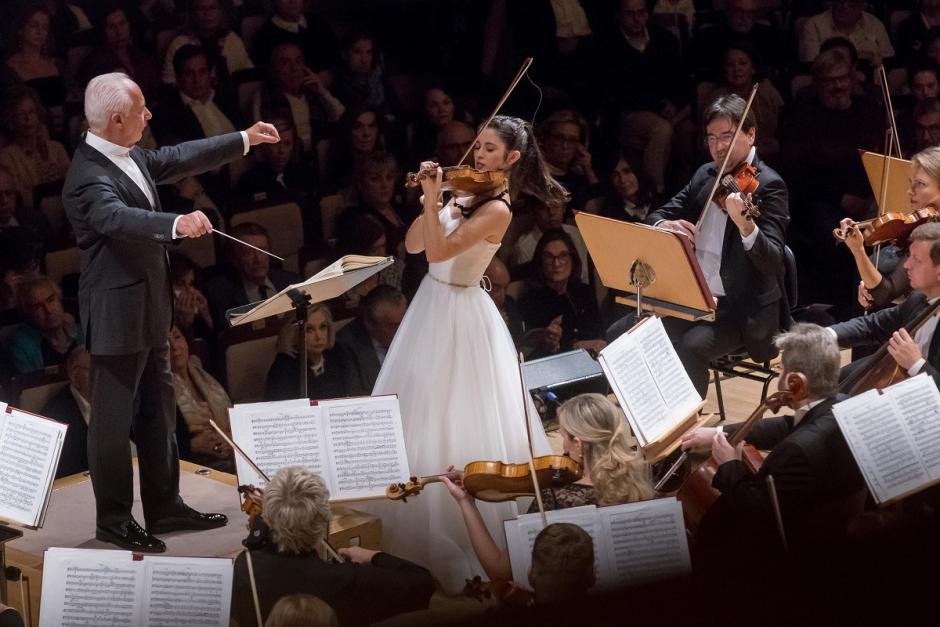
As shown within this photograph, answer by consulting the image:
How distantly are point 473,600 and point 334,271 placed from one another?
1041mm

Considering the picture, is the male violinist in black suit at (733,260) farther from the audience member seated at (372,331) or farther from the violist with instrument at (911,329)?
the audience member seated at (372,331)

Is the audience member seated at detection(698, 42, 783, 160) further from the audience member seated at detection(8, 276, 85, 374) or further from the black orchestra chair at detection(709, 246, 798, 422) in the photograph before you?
the audience member seated at detection(8, 276, 85, 374)

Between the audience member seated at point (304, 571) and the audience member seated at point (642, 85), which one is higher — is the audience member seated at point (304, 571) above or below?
below

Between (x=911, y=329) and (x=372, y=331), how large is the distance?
195cm

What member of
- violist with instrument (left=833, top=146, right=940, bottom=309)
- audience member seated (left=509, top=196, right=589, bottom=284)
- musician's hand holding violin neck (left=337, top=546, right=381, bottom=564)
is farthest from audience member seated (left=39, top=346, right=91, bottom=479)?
violist with instrument (left=833, top=146, right=940, bottom=309)

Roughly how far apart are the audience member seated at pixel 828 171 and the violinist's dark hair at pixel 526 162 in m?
2.50

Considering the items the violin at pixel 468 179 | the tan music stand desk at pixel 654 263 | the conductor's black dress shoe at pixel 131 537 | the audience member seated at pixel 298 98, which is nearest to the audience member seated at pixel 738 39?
the audience member seated at pixel 298 98

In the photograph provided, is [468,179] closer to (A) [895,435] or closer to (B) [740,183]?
(B) [740,183]

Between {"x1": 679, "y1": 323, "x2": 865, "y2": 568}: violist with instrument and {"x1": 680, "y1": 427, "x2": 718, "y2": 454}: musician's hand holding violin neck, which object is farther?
{"x1": 680, "y1": 427, "x2": 718, "y2": 454}: musician's hand holding violin neck

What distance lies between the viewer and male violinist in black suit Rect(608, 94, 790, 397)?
166 inches

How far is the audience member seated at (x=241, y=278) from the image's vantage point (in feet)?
14.3

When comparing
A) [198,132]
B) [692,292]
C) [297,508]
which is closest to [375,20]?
[198,132]

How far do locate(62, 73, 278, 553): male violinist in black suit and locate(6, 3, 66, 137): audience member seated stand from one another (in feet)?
3.63

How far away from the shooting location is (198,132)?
14.7 ft
